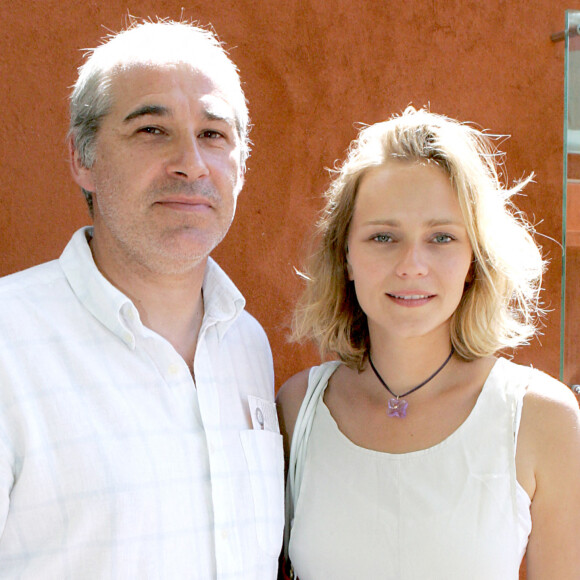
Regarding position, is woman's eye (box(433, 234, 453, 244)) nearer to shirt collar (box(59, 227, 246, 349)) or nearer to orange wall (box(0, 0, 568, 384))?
shirt collar (box(59, 227, 246, 349))

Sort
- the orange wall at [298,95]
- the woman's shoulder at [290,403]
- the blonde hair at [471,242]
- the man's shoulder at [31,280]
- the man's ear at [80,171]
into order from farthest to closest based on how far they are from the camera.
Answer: the orange wall at [298,95] → the woman's shoulder at [290,403] → the blonde hair at [471,242] → the man's ear at [80,171] → the man's shoulder at [31,280]

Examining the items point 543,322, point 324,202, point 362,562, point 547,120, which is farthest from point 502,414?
point 547,120

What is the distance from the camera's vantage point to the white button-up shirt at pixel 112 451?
1.65 m

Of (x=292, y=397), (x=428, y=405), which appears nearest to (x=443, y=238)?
(x=428, y=405)

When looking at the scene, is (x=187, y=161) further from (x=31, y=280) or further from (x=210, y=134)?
(x=31, y=280)

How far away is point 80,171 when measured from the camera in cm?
207

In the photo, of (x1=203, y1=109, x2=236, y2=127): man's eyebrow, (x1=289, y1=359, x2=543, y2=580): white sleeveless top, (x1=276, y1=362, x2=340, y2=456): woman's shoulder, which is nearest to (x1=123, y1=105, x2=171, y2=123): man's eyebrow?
(x1=203, y1=109, x2=236, y2=127): man's eyebrow

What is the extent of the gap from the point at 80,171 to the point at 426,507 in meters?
1.28

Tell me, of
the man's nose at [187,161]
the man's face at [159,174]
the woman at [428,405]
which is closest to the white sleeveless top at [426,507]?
the woman at [428,405]

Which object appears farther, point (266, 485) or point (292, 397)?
point (292, 397)

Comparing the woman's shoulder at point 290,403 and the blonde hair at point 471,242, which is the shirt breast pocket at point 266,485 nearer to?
the woman's shoulder at point 290,403

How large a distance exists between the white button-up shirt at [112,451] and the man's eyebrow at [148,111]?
1.14 ft

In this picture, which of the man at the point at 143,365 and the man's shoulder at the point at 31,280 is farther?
the man's shoulder at the point at 31,280

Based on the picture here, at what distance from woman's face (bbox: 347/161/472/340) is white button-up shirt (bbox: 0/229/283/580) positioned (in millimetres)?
500
